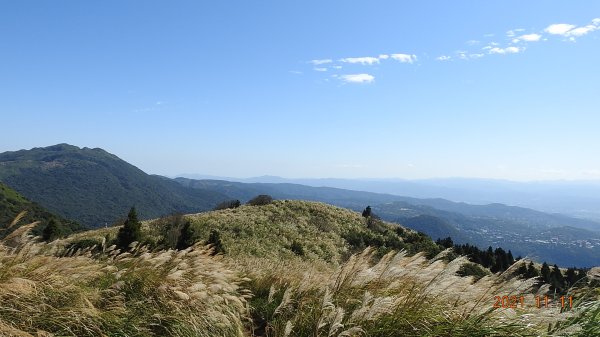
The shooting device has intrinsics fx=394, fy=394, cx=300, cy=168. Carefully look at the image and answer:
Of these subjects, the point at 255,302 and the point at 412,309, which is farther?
the point at 255,302

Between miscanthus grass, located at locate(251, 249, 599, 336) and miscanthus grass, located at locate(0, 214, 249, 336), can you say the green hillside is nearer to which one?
miscanthus grass, located at locate(0, 214, 249, 336)

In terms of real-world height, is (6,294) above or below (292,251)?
above

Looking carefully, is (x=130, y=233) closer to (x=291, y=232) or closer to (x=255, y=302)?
(x=291, y=232)

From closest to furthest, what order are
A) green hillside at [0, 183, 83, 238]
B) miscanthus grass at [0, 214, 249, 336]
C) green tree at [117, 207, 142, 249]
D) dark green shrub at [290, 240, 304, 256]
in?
miscanthus grass at [0, 214, 249, 336], green tree at [117, 207, 142, 249], dark green shrub at [290, 240, 304, 256], green hillside at [0, 183, 83, 238]

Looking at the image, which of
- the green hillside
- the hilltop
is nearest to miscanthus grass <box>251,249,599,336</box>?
the hilltop

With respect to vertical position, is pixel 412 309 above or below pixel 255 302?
above

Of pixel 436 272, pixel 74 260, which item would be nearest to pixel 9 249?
pixel 74 260

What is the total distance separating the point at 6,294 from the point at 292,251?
109 ft

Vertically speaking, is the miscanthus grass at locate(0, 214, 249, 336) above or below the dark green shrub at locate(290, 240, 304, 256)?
above

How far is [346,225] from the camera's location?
51.2 meters

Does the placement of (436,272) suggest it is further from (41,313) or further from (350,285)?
(41,313)

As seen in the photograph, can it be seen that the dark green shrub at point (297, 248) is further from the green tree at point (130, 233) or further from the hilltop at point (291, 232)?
the green tree at point (130, 233)

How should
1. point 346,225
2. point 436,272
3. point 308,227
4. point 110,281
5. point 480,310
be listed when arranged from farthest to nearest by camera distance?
point 346,225 → point 308,227 → point 110,281 → point 436,272 → point 480,310
